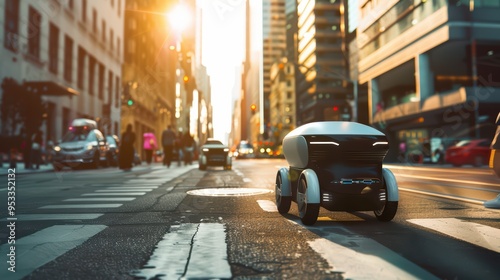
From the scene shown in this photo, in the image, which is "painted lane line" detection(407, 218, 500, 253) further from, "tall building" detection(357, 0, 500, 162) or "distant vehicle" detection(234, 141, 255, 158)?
"distant vehicle" detection(234, 141, 255, 158)

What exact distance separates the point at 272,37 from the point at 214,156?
484ft

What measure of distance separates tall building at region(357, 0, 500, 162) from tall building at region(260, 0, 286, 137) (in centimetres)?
11761

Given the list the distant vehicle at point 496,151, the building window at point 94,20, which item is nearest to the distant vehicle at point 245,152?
the building window at point 94,20

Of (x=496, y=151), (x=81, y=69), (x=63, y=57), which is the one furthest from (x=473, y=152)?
(x=81, y=69)

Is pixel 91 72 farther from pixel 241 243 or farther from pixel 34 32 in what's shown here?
pixel 241 243

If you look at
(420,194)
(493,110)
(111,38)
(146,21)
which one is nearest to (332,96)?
(146,21)

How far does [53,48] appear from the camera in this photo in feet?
109

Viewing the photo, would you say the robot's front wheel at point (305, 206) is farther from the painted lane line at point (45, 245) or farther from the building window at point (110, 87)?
the building window at point (110, 87)

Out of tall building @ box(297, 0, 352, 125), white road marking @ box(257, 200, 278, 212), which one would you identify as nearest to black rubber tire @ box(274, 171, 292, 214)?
white road marking @ box(257, 200, 278, 212)

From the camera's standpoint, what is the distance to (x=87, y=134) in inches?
880

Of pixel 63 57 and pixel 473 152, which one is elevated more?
pixel 63 57

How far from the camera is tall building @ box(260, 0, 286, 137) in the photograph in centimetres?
16225

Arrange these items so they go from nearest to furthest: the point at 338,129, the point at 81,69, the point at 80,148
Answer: the point at 338,129 < the point at 80,148 < the point at 81,69

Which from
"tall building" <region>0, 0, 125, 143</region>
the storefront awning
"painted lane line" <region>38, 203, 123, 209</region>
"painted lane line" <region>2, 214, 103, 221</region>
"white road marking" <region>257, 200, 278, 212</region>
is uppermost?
"tall building" <region>0, 0, 125, 143</region>
